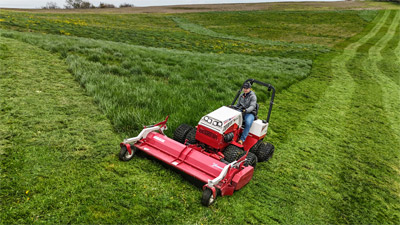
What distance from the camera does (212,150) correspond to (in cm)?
643

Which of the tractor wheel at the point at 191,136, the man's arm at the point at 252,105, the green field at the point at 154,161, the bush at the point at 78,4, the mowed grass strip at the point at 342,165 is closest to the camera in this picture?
the green field at the point at 154,161

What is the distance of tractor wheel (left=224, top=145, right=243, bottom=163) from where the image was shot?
602cm

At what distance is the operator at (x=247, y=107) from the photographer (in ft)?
22.5

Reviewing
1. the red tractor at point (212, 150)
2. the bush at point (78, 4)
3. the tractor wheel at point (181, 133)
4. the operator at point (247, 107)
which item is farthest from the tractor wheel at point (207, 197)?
the bush at point (78, 4)

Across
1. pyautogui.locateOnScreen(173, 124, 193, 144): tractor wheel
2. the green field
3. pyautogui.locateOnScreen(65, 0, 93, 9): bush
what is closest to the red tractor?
pyautogui.locateOnScreen(173, 124, 193, 144): tractor wheel

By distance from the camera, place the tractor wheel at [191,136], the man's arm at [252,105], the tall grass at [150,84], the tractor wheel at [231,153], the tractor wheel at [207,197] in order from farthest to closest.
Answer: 1. the tall grass at [150,84]
2. the man's arm at [252,105]
3. the tractor wheel at [191,136]
4. the tractor wheel at [231,153]
5. the tractor wheel at [207,197]

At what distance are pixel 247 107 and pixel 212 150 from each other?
5.65 ft

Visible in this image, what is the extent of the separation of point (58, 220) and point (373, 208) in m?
6.31

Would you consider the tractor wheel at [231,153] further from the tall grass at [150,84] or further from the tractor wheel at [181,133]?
the tall grass at [150,84]

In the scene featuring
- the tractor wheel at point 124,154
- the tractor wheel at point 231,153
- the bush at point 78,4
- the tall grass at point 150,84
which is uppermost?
the bush at point 78,4

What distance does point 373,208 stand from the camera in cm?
556

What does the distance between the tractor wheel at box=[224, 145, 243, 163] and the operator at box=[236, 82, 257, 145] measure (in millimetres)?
596

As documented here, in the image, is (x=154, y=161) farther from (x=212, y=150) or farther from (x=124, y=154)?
(x=212, y=150)

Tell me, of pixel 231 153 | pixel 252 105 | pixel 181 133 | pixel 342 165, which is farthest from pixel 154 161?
pixel 342 165
